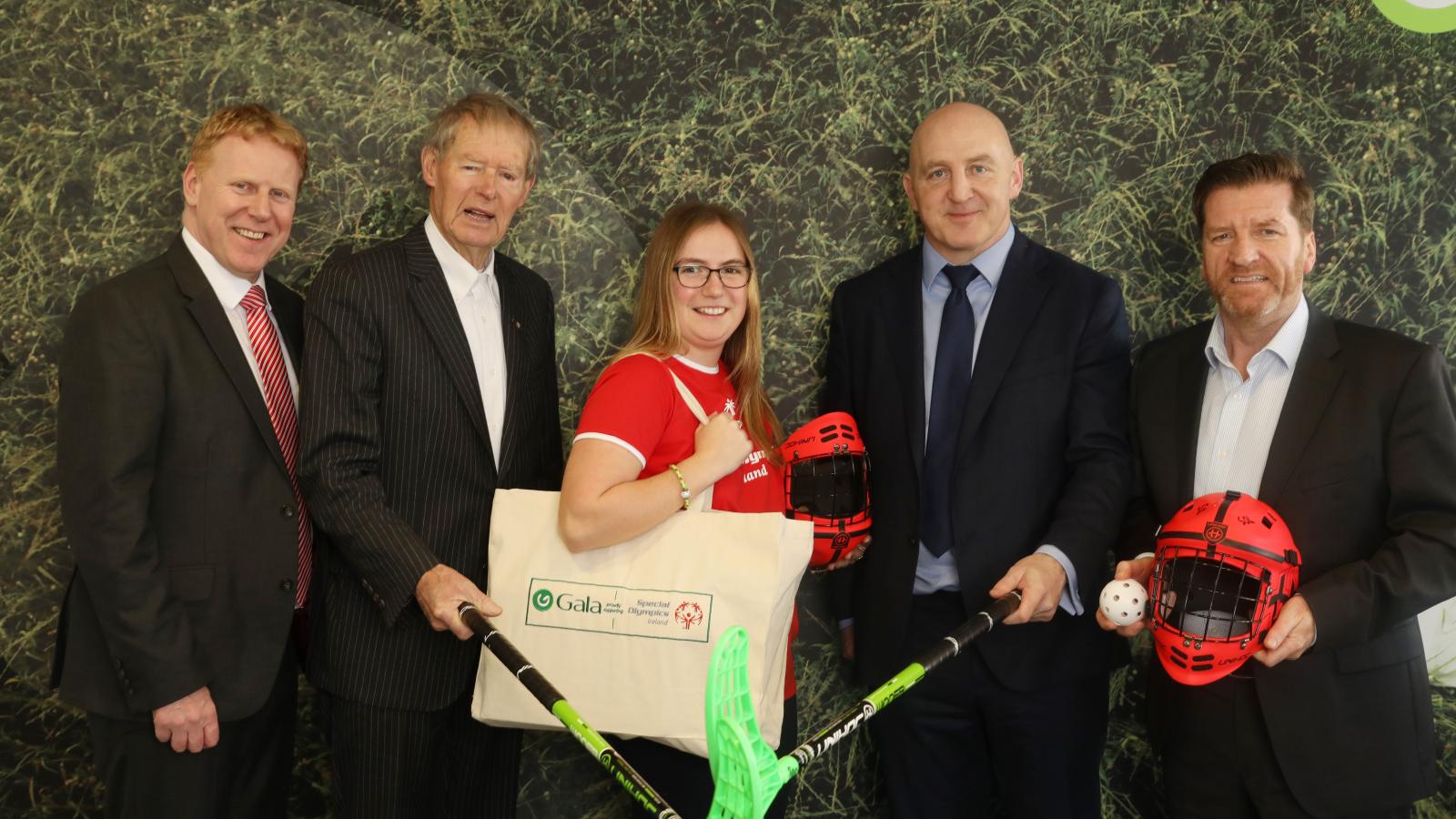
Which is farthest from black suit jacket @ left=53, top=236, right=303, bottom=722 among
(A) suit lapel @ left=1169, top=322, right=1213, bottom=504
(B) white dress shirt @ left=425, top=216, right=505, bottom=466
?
(A) suit lapel @ left=1169, top=322, right=1213, bottom=504

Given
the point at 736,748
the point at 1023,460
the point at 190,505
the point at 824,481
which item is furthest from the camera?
the point at 1023,460

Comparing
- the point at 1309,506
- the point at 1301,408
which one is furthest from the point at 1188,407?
the point at 1309,506

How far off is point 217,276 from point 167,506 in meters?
0.57

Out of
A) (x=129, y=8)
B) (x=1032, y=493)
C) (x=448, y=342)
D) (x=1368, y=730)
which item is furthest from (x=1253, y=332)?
(x=129, y=8)

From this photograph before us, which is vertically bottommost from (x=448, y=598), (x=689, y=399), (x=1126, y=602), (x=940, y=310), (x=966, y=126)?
(x=448, y=598)

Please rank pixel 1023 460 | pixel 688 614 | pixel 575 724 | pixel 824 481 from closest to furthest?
pixel 575 724
pixel 688 614
pixel 824 481
pixel 1023 460

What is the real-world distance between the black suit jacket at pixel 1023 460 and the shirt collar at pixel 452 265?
3.82ft

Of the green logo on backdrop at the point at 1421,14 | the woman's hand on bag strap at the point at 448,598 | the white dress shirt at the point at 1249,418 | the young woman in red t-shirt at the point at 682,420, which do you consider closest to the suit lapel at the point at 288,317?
the woman's hand on bag strap at the point at 448,598

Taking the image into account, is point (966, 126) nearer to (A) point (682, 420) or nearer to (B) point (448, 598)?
(A) point (682, 420)

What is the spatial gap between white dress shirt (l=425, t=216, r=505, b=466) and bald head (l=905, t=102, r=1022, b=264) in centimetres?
125

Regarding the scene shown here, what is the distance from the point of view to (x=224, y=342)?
253 cm

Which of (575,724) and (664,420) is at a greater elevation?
(664,420)

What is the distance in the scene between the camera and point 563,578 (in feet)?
8.02

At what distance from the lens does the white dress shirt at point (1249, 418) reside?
2635 mm
